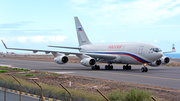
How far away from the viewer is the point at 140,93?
33.0ft

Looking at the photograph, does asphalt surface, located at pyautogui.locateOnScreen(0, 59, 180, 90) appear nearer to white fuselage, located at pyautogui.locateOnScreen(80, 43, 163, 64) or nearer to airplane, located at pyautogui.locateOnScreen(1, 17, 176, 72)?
airplane, located at pyautogui.locateOnScreen(1, 17, 176, 72)

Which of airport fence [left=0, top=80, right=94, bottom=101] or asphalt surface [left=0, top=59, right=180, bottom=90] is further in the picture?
asphalt surface [left=0, top=59, right=180, bottom=90]

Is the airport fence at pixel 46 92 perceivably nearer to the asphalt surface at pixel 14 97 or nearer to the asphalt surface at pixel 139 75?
the asphalt surface at pixel 14 97

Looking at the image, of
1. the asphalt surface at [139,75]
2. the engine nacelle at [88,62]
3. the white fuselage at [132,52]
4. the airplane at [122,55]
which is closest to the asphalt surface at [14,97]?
the asphalt surface at [139,75]

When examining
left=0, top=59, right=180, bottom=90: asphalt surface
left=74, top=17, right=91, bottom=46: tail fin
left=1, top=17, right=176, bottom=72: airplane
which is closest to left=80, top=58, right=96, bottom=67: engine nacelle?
left=1, top=17, right=176, bottom=72: airplane

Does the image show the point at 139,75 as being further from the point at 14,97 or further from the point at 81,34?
the point at 81,34

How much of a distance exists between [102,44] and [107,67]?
5021mm

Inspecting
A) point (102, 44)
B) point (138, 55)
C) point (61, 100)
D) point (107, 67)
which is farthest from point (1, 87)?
point (102, 44)

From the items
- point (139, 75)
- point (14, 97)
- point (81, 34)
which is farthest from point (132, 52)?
point (14, 97)

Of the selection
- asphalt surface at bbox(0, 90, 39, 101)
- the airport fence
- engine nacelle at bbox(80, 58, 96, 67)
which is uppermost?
engine nacelle at bbox(80, 58, 96, 67)

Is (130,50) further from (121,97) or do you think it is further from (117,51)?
(121,97)

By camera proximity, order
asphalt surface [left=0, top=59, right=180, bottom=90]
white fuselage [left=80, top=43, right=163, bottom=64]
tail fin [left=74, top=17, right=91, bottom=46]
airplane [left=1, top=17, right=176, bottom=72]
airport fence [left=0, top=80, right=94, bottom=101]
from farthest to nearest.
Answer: tail fin [left=74, top=17, right=91, bottom=46] → airplane [left=1, top=17, right=176, bottom=72] → white fuselage [left=80, top=43, right=163, bottom=64] → asphalt surface [left=0, top=59, right=180, bottom=90] → airport fence [left=0, top=80, right=94, bottom=101]

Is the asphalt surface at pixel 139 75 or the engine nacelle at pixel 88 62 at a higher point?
the engine nacelle at pixel 88 62

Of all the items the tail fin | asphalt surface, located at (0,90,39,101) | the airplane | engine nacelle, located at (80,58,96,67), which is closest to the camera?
asphalt surface, located at (0,90,39,101)
